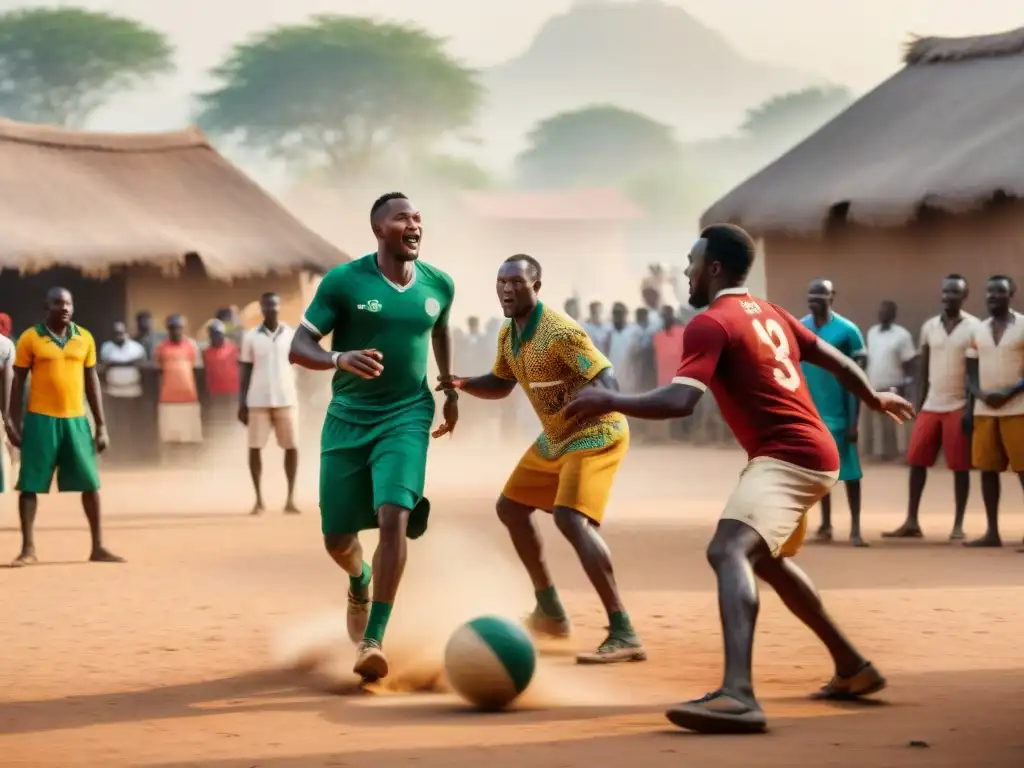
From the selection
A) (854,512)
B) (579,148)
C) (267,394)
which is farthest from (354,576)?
(579,148)

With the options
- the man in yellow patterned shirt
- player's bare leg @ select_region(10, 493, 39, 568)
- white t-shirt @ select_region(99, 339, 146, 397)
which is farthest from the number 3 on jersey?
white t-shirt @ select_region(99, 339, 146, 397)

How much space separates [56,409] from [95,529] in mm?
866

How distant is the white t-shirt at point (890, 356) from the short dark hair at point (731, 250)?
13.6 m

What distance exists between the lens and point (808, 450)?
7.01 m

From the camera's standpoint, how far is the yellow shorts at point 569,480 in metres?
8.63

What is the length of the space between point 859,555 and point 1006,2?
86747mm

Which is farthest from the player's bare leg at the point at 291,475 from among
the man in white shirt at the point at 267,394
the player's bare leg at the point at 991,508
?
the player's bare leg at the point at 991,508

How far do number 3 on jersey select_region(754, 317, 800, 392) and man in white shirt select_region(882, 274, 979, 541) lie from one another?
6567mm

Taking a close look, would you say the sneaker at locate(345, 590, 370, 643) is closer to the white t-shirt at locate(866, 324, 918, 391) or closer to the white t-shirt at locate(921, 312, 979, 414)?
the white t-shirt at locate(921, 312, 979, 414)

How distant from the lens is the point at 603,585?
855cm

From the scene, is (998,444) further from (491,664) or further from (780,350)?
(491,664)

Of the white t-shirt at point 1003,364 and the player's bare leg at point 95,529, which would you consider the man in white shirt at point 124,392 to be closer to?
the player's bare leg at point 95,529

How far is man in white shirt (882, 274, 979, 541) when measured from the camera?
44.1 ft

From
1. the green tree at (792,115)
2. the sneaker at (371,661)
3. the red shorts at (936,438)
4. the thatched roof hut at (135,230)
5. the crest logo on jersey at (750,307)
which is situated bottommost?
the sneaker at (371,661)
